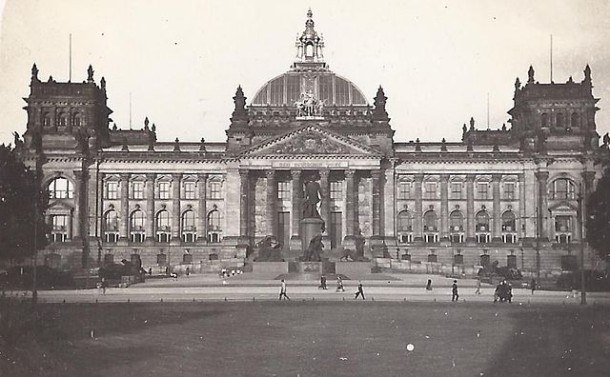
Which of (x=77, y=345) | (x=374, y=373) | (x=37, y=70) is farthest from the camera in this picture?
(x=37, y=70)

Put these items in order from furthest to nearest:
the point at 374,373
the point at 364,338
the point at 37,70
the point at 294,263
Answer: the point at 37,70 → the point at 294,263 → the point at 364,338 → the point at 374,373

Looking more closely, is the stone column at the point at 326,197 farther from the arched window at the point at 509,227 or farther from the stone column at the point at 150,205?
the arched window at the point at 509,227

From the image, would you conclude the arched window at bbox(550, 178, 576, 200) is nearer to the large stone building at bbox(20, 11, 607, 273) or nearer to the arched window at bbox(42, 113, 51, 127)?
the large stone building at bbox(20, 11, 607, 273)

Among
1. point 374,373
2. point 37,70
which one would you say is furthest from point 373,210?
point 374,373

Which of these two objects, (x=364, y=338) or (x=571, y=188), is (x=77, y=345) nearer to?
(x=364, y=338)

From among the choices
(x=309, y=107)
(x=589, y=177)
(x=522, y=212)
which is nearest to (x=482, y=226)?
(x=522, y=212)
